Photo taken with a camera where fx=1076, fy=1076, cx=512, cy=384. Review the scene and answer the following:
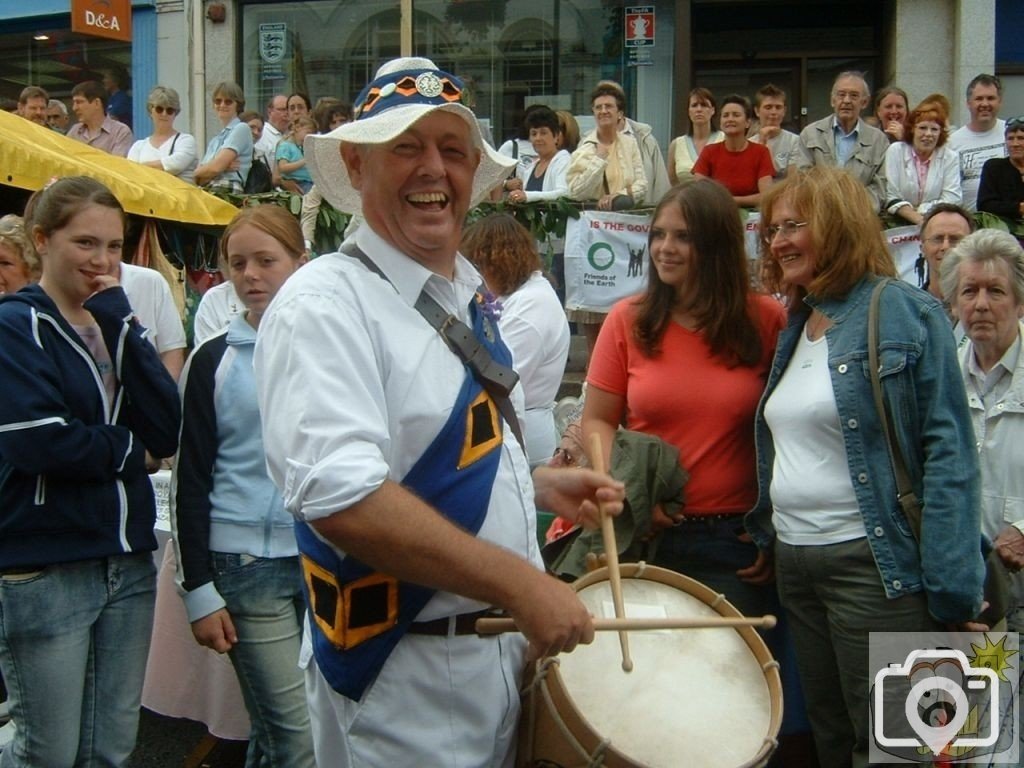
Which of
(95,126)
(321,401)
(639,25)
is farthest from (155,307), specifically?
(639,25)

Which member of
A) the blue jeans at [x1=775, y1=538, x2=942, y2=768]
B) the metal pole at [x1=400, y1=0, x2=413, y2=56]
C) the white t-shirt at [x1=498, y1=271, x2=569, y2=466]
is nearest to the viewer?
the blue jeans at [x1=775, y1=538, x2=942, y2=768]

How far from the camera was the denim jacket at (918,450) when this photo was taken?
288cm

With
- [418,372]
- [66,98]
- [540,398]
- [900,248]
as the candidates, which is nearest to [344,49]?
[66,98]

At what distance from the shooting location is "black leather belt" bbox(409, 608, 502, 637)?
6.59ft

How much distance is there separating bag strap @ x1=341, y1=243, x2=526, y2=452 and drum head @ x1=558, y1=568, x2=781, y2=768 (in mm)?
583

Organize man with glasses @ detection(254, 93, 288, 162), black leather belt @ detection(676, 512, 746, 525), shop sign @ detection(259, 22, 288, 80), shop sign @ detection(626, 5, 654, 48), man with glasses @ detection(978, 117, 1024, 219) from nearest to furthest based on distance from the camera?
black leather belt @ detection(676, 512, 746, 525) → man with glasses @ detection(978, 117, 1024, 219) → man with glasses @ detection(254, 93, 288, 162) → shop sign @ detection(626, 5, 654, 48) → shop sign @ detection(259, 22, 288, 80)

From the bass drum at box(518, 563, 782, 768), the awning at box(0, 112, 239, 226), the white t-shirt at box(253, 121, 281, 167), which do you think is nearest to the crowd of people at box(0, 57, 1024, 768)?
the bass drum at box(518, 563, 782, 768)

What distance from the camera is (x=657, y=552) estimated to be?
3.44 metres

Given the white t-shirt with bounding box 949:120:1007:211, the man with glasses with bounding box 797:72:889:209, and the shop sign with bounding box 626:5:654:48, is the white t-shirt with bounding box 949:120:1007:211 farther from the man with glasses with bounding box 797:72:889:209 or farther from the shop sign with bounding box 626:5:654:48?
the shop sign with bounding box 626:5:654:48

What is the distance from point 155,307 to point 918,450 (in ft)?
11.1

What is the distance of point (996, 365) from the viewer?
3.74 metres

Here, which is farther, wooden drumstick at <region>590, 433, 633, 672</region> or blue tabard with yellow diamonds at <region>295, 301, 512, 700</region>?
wooden drumstick at <region>590, 433, 633, 672</region>

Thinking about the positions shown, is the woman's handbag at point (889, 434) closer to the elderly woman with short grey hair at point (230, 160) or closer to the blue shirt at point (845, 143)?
the blue shirt at point (845, 143)

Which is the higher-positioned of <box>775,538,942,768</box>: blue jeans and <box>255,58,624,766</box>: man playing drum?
<box>255,58,624,766</box>: man playing drum
